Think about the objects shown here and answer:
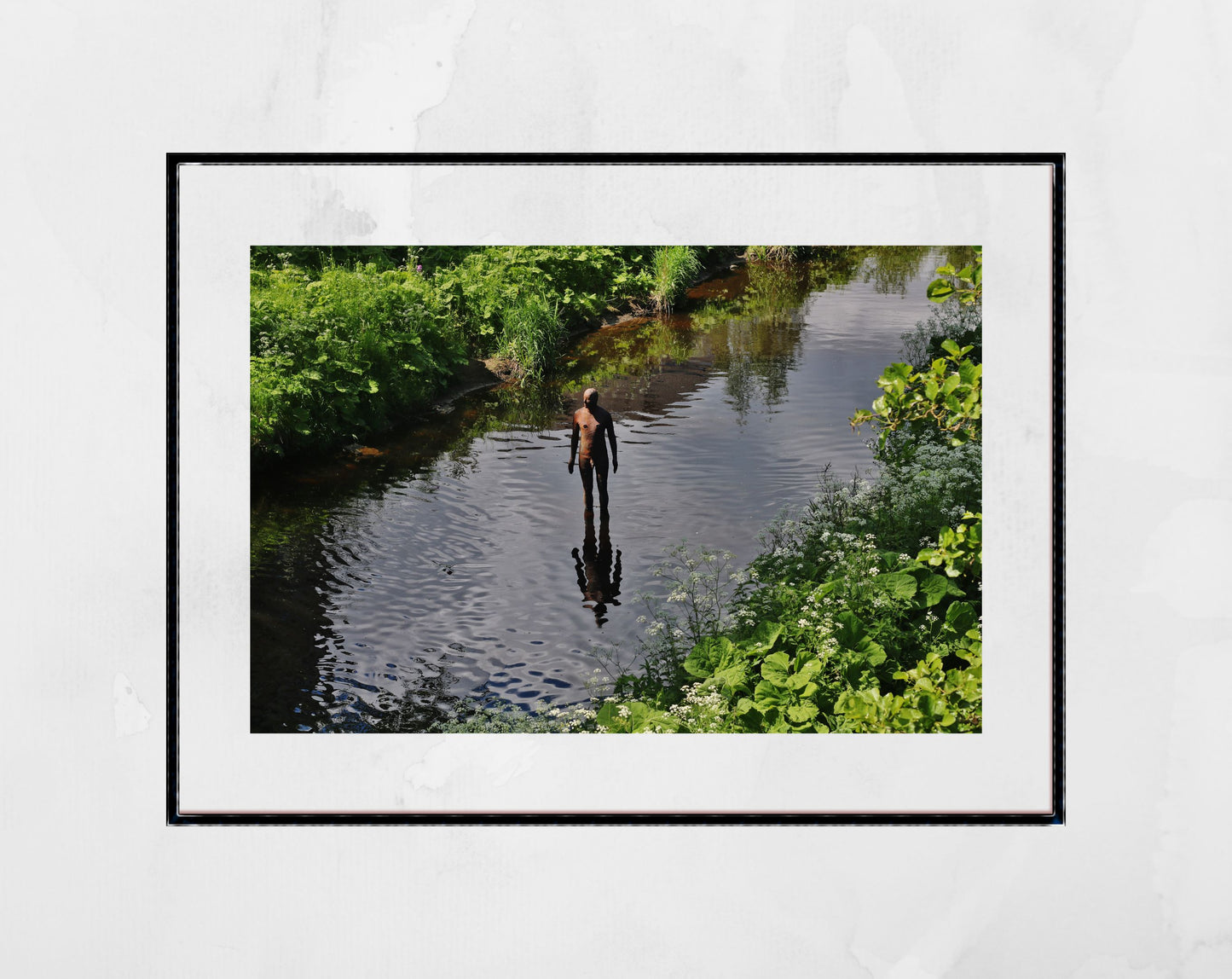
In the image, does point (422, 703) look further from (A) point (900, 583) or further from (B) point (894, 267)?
(B) point (894, 267)

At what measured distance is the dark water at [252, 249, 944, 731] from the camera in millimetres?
2488

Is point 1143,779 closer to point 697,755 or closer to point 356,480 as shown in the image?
point 697,755

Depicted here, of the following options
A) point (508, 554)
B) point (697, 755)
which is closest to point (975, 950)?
point (697, 755)

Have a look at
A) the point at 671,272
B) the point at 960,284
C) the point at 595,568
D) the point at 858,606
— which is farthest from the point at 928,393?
the point at 595,568

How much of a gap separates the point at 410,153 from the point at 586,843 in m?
2.00

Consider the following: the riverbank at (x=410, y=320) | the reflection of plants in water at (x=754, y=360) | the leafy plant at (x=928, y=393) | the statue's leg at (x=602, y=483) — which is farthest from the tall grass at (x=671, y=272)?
the leafy plant at (x=928, y=393)

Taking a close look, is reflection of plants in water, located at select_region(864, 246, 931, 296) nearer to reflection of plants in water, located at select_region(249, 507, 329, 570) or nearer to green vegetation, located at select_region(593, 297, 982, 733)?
green vegetation, located at select_region(593, 297, 982, 733)

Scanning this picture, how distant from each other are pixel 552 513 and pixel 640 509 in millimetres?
247

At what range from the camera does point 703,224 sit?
8.30ft

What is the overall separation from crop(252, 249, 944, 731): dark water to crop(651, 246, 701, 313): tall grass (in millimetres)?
67

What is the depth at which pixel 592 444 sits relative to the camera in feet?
8.17

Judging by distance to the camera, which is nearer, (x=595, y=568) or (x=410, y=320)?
(x=595, y=568)

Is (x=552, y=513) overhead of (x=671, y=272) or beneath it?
beneath

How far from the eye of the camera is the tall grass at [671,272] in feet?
8.29
